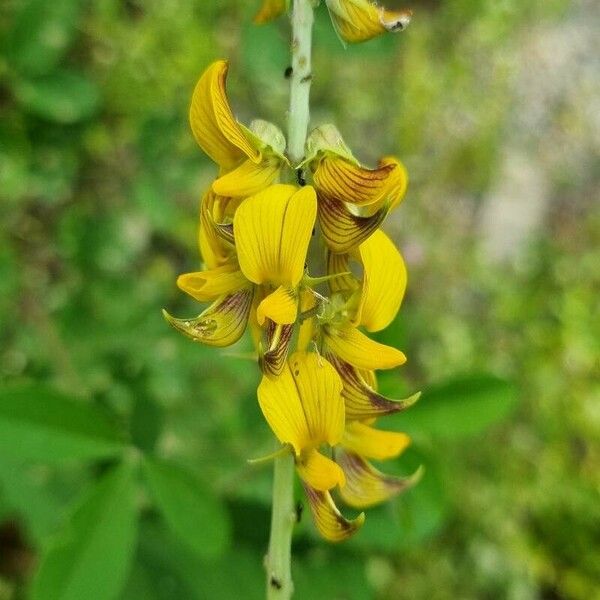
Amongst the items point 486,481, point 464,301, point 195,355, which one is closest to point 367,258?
point 195,355

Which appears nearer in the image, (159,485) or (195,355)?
(159,485)

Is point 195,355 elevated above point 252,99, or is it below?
below

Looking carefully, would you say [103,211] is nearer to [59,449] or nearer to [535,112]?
[59,449]

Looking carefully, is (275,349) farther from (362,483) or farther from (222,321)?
(362,483)

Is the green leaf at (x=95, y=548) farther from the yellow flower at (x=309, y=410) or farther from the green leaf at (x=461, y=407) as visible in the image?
the yellow flower at (x=309, y=410)

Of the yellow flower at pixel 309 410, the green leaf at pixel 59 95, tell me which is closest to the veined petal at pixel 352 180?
the yellow flower at pixel 309 410

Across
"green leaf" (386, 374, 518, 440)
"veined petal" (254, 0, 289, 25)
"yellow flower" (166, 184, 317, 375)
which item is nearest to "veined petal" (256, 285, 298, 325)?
"yellow flower" (166, 184, 317, 375)
